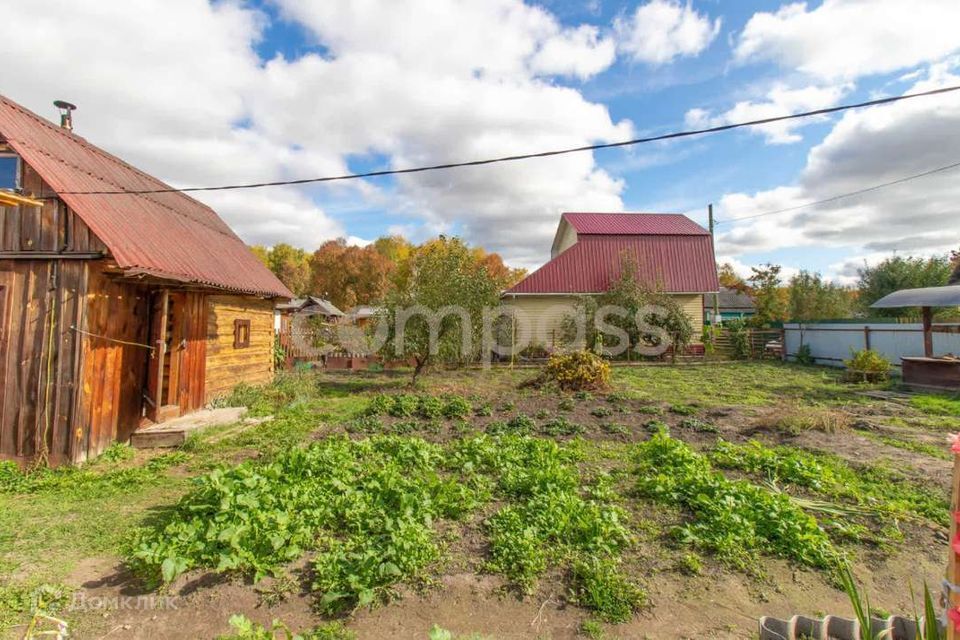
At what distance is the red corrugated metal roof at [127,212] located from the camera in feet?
20.7

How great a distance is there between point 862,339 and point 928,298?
441 centimetres

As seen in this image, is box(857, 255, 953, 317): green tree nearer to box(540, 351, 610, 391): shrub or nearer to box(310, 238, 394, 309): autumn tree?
box(540, 351, 610, 391): shrub

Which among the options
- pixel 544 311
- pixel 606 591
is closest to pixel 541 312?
pixel 544 311

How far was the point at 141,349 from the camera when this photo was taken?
7520 millimetres

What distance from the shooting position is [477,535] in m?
3.99

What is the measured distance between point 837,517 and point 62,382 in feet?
30.6

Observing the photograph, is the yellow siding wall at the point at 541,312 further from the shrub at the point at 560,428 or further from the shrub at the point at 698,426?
the shrub at the point at 560,428

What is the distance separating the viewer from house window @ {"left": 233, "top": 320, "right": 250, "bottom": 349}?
35.5ft

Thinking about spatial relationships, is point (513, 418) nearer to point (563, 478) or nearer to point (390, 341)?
point (563, 478)

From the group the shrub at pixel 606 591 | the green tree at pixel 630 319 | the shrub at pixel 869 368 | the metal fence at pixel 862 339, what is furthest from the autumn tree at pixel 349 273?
the shrub at pixel 606 591

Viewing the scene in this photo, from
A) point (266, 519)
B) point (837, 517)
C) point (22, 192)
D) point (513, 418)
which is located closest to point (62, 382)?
point (22, 192)

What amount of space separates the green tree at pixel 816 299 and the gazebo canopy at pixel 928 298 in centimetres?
1327

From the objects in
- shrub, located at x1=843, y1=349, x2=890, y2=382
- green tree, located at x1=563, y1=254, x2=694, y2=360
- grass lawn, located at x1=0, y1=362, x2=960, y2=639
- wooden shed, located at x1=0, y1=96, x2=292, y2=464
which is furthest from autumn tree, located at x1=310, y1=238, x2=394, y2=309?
grass lawn, located at x1=0, y1=362, x2=960, y2=639

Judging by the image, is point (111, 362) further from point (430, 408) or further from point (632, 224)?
point (632, 224)
